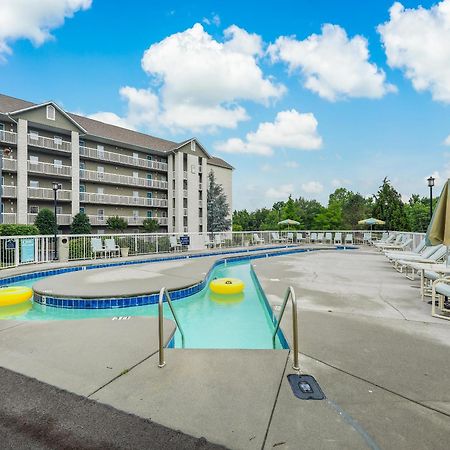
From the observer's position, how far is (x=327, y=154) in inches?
973

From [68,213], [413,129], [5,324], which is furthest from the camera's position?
[68,213]

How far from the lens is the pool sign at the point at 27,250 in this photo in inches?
380

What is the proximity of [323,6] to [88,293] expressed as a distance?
14.2 meters

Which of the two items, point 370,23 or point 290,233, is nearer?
point 370,23

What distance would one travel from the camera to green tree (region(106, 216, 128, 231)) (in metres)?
24.7

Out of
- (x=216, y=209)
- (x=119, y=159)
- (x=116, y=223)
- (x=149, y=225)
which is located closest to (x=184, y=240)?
(x=116, y=223)

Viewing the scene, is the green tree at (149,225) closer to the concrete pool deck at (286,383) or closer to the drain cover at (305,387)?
the concrete pool deck at (286,383)

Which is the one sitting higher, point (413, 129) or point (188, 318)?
point (413, 129)

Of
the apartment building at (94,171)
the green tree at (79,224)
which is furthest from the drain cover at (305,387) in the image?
the green tree at (79,224)

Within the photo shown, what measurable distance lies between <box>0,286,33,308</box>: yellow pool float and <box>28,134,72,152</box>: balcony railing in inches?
762

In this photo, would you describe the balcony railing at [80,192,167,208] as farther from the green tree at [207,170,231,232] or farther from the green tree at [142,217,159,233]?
the green tree at [207,170,231,232]

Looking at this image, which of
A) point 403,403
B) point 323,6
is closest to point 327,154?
point 323,6

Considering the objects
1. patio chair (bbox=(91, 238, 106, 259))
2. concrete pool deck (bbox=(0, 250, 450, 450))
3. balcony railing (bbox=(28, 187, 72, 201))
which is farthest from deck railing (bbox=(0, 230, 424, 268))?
concrete pool deck (bbox=(0, 250, 450, 450))

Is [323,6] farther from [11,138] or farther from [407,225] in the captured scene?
[407,225]
